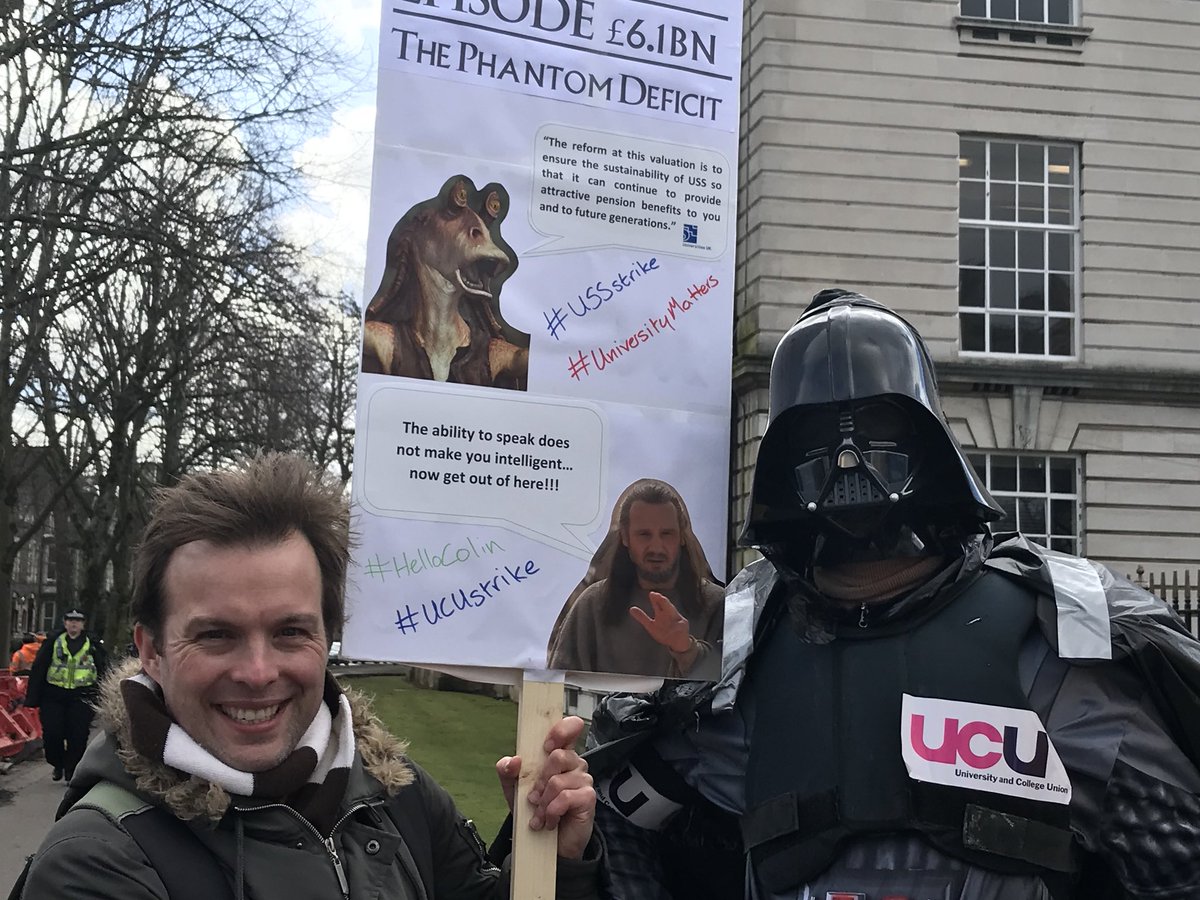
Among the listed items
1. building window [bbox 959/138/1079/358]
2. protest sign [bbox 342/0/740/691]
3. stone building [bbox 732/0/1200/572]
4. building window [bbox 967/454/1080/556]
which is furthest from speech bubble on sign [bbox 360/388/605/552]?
building window [bbox 959/138/1079/358]

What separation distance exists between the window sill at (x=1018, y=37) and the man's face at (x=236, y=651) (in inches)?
599

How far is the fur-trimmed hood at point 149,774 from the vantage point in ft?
5.98

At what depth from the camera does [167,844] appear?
1.80 meters

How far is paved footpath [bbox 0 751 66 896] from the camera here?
7977 mm

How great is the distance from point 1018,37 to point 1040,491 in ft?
19.4

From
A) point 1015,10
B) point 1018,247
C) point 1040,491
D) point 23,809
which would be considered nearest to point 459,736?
point 23,809

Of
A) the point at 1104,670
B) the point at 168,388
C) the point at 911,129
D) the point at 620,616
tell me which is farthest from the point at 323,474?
the point at 168,388

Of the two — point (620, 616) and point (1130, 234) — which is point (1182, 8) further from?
point (620, 616)

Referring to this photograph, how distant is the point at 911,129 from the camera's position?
15102 millimetres

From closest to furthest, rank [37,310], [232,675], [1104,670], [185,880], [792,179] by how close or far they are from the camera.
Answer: [185,880] → [232,675] → [1104,670] → [37,310] → [792,179]

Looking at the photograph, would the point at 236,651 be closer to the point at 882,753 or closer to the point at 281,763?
the point at 281,763

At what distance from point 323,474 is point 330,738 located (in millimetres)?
487

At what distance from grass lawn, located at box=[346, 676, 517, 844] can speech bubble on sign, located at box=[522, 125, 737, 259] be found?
5.29m

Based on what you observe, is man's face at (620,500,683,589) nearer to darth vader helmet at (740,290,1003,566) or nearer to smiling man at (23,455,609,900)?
darth vader helmet at (740,290,1003,566)
